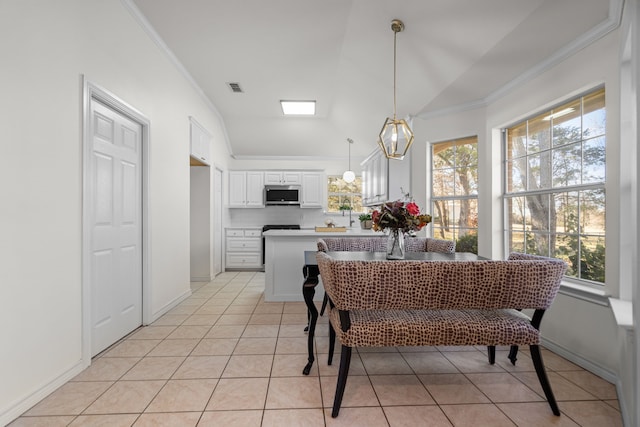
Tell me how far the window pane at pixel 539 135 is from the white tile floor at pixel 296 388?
176 centimetres

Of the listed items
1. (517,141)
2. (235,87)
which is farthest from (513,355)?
(235,87)

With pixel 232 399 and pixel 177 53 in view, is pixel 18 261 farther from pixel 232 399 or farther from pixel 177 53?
pixel 177 53

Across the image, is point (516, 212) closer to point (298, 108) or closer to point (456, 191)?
point (456, 191)

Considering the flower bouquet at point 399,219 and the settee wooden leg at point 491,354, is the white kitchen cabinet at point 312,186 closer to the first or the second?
the flower bouquet at point 399,219

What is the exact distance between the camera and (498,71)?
285 cm

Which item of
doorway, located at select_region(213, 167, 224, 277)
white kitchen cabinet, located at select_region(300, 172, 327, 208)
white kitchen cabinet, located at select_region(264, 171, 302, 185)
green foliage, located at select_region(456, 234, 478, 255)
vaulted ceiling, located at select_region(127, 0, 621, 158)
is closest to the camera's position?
vaulted ceiling, located at select_region(127, 0, 621, 158)

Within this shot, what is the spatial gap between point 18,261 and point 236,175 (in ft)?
15.7

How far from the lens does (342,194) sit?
6.88 meters

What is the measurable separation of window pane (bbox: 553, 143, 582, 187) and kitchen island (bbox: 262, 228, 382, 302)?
187cm

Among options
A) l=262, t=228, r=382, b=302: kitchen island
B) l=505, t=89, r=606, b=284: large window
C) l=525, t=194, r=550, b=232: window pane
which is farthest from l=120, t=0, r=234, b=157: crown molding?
l=525, t=194, r=550, b=232: window pane

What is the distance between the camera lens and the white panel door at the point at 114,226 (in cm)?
229

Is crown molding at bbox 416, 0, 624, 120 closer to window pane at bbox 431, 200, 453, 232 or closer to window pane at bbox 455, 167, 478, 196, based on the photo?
window pane at bbox 455, 167, 478, 196

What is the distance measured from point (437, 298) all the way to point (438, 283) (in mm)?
86

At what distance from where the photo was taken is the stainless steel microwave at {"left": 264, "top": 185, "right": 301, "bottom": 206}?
6.29 metres
